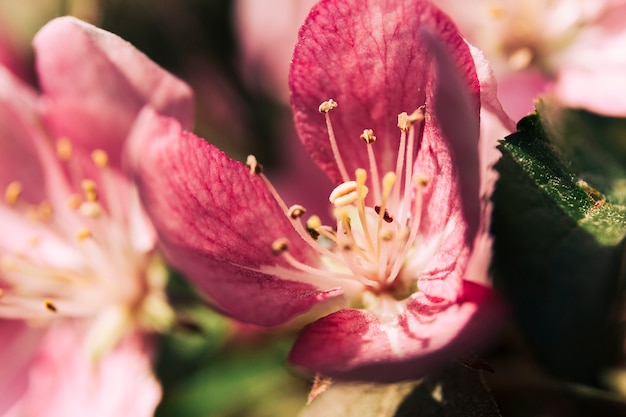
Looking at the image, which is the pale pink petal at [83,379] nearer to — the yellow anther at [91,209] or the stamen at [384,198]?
the yellow anther at [91,209]

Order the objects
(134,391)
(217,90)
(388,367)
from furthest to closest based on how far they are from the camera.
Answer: (217,90) → (134,391) → (388,367)

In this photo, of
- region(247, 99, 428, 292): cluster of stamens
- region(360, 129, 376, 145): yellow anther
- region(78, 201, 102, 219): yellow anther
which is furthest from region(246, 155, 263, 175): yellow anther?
region(78, 201, 102, 219): yellow anther

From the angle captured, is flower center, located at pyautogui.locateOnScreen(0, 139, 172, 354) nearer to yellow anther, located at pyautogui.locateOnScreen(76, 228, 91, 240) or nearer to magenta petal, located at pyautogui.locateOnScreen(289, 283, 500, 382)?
yellow anther, located at pyautogui.locateOnScreen(76, 228, 91, 240)

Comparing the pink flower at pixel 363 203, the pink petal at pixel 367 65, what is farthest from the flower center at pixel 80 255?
the pink petal at pixel 367 65

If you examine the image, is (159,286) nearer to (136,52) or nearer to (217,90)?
(136,52)

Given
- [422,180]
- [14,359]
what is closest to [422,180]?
[422,180]

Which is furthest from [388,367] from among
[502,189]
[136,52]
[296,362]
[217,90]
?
[217,90]
